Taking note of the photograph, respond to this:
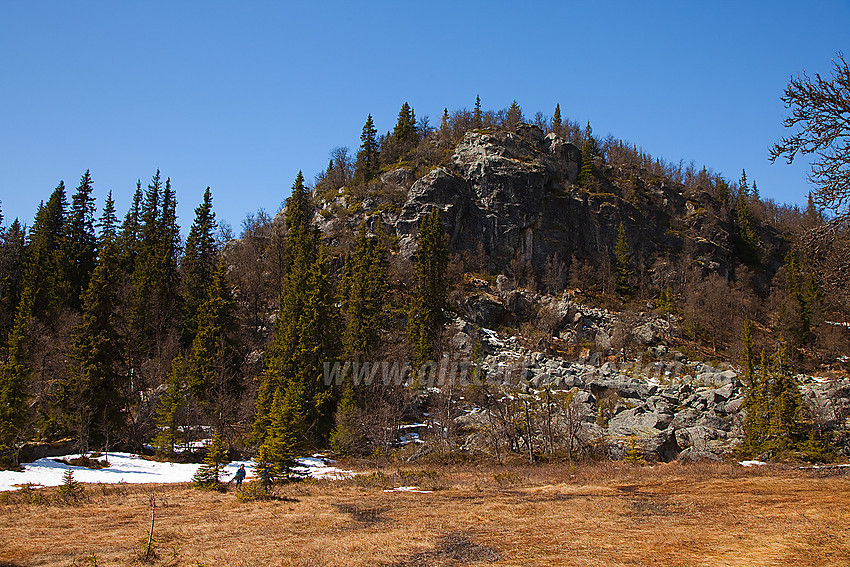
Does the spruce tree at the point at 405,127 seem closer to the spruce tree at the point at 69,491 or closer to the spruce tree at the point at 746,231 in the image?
the spruce tree at the point at 746,231

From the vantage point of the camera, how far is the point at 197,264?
60.6m

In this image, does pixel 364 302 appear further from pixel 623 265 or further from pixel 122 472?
pixel 623 265

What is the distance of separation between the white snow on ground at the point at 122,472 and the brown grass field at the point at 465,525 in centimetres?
486

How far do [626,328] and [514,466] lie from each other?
43.0 m

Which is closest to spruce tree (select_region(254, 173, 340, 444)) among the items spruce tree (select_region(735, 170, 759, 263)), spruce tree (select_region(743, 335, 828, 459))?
spruce tree (select_region(743, 335, 828, 459))

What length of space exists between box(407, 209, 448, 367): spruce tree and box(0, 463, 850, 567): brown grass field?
33.0 meters

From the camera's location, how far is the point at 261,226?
302ft

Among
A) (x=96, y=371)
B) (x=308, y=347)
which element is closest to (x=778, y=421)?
(x=308, y=347)

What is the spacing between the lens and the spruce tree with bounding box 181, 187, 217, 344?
55375mm

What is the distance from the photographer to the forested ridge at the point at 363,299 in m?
35.8

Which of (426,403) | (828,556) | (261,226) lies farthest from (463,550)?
(261,226)

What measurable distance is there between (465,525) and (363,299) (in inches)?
1492

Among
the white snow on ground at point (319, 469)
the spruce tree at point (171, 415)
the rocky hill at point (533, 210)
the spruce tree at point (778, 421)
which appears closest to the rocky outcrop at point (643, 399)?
the spruce tree at point (778, 421)

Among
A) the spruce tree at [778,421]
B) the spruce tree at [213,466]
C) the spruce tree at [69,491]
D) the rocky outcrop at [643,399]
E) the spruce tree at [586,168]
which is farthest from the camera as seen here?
the spruce tree at [586,168]
